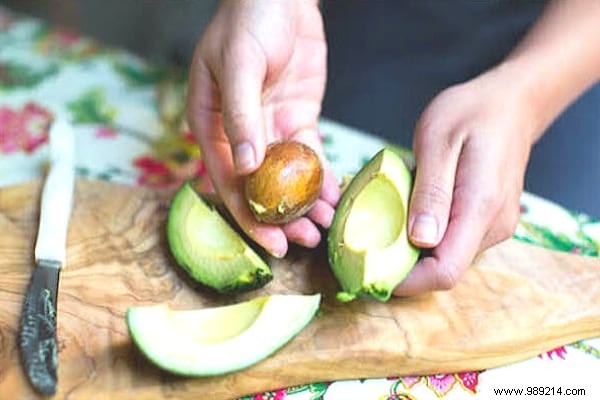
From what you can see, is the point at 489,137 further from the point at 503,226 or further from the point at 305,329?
the point at 305,329

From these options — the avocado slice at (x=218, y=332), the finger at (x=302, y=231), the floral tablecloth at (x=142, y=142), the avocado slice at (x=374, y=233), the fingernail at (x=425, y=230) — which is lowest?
the floral tablecloth at (x=142, y=142)

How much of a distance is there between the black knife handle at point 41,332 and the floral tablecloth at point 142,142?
0.20 meters

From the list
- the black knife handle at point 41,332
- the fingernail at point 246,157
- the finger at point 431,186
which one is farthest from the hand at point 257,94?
the black knife handle at point 41,332

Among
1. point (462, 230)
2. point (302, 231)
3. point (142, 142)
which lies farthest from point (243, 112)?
point (142, 142)

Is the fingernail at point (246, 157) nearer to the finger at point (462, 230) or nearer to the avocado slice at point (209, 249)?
the avocado slice at point (209, 249)

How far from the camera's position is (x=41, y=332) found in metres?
0.79

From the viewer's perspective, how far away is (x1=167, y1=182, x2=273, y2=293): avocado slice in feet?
2.87

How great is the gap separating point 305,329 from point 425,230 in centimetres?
15

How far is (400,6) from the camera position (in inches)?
51.8

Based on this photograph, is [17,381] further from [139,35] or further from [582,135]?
[139,35]

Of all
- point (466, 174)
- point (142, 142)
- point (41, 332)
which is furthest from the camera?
point (142, 142)

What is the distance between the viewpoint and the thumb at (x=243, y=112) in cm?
85

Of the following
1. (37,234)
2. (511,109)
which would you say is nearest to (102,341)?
(37,234)

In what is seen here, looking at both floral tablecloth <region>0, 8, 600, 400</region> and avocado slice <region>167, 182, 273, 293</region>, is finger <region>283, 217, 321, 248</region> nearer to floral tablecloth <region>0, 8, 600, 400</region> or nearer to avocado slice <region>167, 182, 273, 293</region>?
avocado slice <region>167, 182, 273, 293</region>
